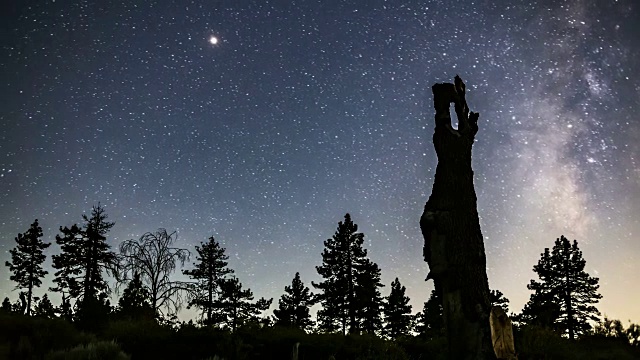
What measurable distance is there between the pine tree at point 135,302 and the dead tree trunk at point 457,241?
13484 millimetres

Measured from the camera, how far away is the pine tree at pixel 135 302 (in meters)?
21.3

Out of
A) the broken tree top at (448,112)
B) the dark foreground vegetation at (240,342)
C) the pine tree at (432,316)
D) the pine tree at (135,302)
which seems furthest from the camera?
the pine tree at (432,316)

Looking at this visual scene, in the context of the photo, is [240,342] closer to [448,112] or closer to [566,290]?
[448,112]

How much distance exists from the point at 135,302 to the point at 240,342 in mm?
11862

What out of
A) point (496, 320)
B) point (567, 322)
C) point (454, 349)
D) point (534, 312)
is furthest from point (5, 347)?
point (567, 322)

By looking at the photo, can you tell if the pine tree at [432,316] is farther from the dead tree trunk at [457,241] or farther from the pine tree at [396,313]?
the dead tree trunk at [457,241]

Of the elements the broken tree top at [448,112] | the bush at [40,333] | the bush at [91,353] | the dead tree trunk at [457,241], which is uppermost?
the broken tree top at [448,112]

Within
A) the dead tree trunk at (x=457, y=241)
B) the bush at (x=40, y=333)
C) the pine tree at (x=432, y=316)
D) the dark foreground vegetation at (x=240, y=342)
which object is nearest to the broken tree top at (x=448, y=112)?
the dead tree trunk at (x=457, y=241)

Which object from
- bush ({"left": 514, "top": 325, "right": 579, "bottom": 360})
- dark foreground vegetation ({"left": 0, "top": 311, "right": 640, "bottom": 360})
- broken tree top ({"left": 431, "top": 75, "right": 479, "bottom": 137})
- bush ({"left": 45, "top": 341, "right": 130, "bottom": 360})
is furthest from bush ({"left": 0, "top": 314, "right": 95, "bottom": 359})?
bush ({"left": 514, "top": 325, "right": 579, "bottom": 360})

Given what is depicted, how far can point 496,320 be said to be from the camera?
9.74 meters

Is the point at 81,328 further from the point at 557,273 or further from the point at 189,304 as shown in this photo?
the point at 557,273

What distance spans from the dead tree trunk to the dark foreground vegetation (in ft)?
16.9

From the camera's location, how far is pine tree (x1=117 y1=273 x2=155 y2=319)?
69.8 feet

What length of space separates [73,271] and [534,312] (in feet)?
133
